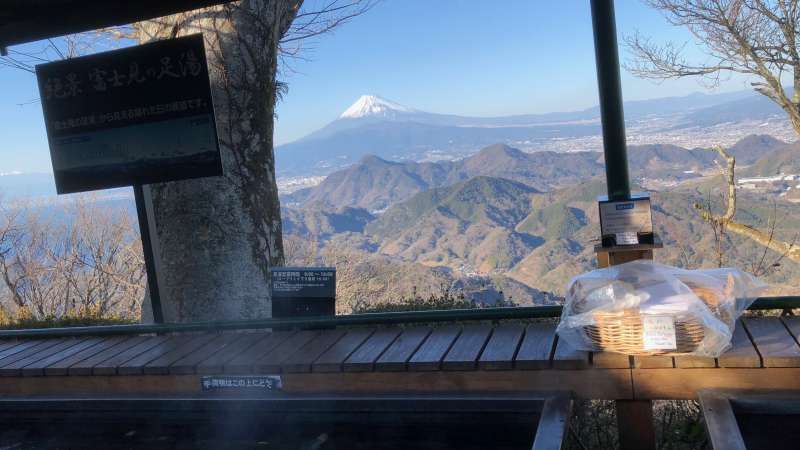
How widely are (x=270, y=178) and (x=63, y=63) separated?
69.5 inches

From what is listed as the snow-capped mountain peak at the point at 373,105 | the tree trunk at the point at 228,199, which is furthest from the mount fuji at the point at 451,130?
the tree trunk at the point at 228,199

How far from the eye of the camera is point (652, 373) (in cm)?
224

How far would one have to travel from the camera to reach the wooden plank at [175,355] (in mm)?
2846

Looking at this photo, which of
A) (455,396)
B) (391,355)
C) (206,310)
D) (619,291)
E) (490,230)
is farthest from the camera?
(490,230)

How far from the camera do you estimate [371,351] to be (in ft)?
8.90

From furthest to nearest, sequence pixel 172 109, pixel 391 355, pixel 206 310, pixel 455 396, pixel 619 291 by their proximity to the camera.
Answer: pixel 206 310 → pixel 172 109 → pixel 391 355 → pixel 455 396 → pixel 619 291

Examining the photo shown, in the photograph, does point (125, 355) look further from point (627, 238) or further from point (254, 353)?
point (627, 238)

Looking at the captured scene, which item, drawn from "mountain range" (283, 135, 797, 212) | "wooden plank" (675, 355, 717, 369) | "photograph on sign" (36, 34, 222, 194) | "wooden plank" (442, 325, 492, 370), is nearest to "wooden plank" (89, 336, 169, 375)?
"photograph on sign" (36, 34, 222, 194)

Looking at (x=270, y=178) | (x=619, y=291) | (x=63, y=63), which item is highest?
(x=63, y=63)

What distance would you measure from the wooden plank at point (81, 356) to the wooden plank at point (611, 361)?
224 cm

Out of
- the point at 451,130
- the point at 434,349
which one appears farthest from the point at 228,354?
the point at 451,130

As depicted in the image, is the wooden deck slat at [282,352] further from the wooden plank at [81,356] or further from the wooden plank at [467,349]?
the wooden plank at [81,356]

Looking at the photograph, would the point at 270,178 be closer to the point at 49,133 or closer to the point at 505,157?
the point at 49,133

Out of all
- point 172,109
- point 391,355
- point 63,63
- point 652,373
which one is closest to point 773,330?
point 652,373
